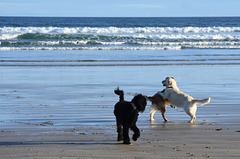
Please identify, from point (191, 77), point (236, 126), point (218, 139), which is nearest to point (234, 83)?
point (191, 77)

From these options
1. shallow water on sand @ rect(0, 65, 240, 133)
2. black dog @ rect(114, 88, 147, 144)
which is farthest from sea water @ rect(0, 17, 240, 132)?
black dog @ rect(114, 88, 147, 144)

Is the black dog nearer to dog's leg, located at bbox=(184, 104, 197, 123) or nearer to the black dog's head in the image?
the black dog's head

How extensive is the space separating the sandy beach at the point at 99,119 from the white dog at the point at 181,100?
0.23 m

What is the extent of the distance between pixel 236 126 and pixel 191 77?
22.9 ft

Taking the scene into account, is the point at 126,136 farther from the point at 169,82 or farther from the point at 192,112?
the point at 169,82

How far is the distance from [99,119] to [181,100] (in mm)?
1475

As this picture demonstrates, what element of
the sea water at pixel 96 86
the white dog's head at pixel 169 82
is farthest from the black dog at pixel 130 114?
the white dog's head at pixel 169 82

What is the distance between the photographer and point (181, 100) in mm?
7746

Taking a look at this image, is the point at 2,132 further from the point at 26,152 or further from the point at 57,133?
the point at 26,152

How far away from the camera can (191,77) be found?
13.9 metres

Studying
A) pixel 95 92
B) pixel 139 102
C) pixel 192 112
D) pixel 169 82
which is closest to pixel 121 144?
pixel 139 102

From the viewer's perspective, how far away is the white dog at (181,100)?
7.51 metres

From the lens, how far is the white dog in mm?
7511

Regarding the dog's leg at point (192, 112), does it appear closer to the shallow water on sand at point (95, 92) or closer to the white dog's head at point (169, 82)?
the shallow water on sand at point (95, 92)
